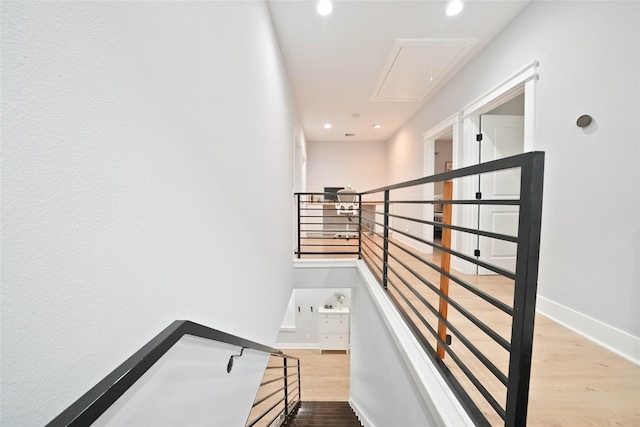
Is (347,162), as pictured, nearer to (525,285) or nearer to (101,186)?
(525,285)

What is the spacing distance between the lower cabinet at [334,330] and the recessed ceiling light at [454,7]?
18.8 feet

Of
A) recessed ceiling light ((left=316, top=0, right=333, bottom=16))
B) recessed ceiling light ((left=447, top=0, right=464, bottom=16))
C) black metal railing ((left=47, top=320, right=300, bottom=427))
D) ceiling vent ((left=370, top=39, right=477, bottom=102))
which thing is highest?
recessed ceiling light ((left=447, top=0, right=464, bottom=16))

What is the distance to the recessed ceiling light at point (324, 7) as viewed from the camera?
2.20m

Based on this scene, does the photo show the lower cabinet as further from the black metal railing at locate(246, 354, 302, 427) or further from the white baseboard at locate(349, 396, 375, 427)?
the white baseboard at locate(349, 396, 375, 427)

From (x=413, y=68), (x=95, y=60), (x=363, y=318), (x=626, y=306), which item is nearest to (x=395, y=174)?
(x=413, y=68)

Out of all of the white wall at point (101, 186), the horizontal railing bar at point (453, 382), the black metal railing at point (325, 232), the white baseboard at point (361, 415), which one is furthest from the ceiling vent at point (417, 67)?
the white baseboard at point (361, 415)

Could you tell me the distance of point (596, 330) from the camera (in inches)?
64.8

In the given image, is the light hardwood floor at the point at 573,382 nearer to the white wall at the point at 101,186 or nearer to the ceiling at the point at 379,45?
the white wall at the point at 101,186

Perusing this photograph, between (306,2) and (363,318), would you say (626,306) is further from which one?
(306,2)

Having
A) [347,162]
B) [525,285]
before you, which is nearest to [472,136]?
[525,285]

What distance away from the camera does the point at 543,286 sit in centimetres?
209

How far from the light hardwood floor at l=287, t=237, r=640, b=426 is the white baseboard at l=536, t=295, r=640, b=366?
4 cm

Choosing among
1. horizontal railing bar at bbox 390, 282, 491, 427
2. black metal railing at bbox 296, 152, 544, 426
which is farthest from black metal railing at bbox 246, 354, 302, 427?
black metal railing at bbox 296, 152, 544, 426

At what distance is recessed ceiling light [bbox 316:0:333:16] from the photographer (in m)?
2.20
